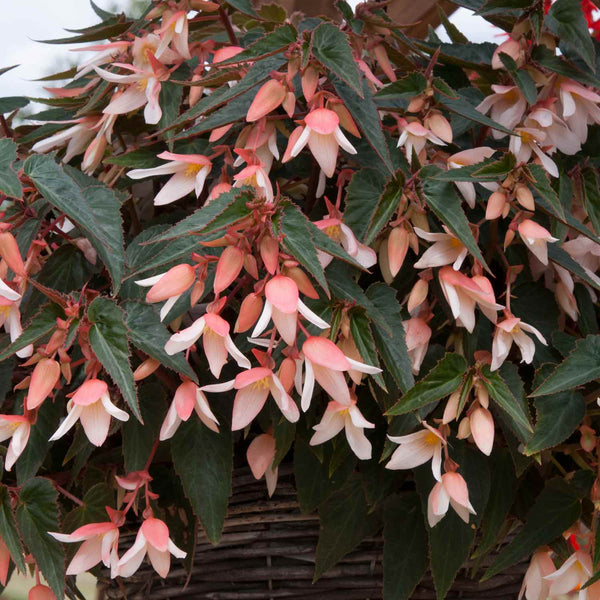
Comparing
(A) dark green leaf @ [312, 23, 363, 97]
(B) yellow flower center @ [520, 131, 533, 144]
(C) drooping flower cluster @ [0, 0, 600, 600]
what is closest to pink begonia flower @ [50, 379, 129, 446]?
(C) drooping flower cluster @ [0, 0, 600, 600]

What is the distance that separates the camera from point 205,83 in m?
0.47

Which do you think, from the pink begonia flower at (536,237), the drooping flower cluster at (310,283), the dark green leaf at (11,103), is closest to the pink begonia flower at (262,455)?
the drooping flower cluster at (310,283)

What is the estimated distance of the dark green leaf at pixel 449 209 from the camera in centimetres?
42

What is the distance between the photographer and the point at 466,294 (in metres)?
0.45

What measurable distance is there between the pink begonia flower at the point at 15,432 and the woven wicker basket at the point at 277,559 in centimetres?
18

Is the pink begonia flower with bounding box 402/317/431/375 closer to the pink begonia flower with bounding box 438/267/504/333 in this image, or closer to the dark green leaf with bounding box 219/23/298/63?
the pink begonia flower with bounding box 438/267/504/333

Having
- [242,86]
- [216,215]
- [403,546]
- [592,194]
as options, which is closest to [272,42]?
[242,86]

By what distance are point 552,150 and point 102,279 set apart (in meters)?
0.33

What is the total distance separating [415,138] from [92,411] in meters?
0.26

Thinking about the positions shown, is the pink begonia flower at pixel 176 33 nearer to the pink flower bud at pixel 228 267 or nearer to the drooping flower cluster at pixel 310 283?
the drooping flower cluster at pixel 310 283

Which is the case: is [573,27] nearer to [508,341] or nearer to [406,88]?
[406,88]

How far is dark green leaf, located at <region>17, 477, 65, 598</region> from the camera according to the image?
1.54ft

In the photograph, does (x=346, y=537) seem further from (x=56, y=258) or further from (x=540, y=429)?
(x=56, y=258)

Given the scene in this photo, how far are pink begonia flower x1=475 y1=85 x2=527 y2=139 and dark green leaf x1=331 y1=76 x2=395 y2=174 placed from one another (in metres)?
0.11
